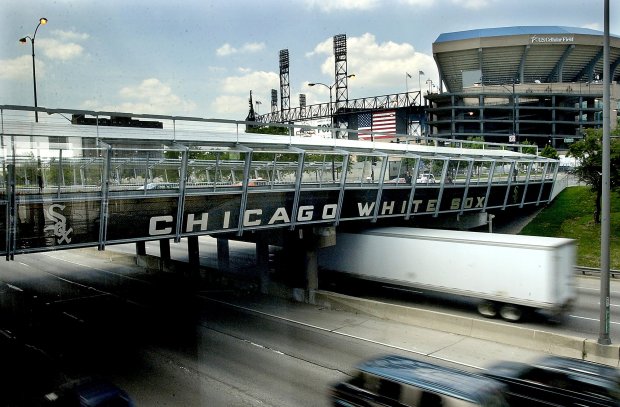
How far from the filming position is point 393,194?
64.1ft

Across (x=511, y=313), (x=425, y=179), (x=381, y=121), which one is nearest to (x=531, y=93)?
(x=381, y=121)

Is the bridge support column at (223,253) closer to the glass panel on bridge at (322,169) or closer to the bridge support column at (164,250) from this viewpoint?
the bridge support column at (164,250)

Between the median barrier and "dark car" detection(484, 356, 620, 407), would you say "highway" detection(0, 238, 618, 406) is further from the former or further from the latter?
"dark car" detection(484, 356, 620, 407)

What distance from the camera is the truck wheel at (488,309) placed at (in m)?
15.6

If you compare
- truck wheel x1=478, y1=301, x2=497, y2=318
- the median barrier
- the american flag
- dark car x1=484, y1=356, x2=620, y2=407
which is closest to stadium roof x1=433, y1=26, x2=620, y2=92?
the american flag

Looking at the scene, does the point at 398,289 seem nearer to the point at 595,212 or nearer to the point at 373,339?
the point at 373,339

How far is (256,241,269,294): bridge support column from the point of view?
19672 millimetres

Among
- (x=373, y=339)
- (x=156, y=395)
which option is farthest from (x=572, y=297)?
(x=156, y=395)

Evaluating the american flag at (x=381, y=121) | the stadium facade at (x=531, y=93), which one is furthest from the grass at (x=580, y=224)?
the stadium facade at (x=531, y=93)

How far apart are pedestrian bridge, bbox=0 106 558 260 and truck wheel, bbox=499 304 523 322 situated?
5805mm

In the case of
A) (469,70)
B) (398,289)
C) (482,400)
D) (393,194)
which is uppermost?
(469,70)

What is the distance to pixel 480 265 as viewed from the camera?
15.5 metres

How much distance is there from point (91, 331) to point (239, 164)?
636 cm

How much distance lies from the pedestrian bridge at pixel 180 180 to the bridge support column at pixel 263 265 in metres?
3.33
